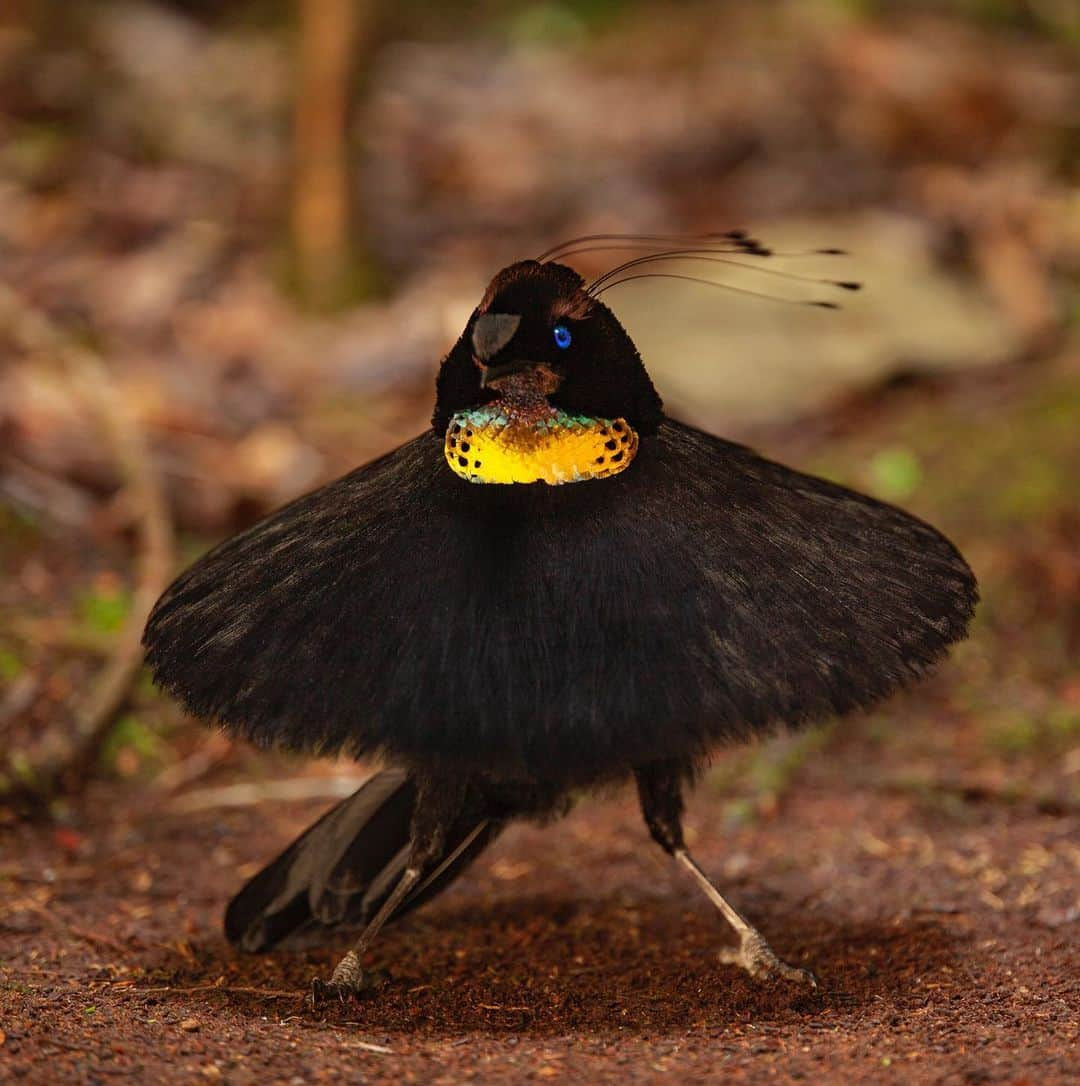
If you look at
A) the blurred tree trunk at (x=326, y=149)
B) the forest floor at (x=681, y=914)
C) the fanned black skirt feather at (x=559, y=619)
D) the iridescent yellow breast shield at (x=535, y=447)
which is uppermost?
the blurred tree trunk at (x=326, y=149)

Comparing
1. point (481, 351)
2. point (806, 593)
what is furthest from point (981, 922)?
point (481, 351)

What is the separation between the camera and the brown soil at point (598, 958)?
234cm

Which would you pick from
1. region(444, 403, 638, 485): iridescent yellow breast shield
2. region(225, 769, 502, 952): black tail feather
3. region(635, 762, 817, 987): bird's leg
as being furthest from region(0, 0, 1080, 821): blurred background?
region(444, 403, 638, 485): iridescent yellow breast shield

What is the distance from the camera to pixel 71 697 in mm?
4371

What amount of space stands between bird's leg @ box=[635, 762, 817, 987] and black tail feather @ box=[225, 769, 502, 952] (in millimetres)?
317

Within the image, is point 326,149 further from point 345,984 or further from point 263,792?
point 345,984

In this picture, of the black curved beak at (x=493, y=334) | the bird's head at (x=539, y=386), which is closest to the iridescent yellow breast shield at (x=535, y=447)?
the bird's head at (x=539, y=386)

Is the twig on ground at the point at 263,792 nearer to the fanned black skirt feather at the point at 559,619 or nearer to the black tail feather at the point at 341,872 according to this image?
the black tail feather at the point at 341,872

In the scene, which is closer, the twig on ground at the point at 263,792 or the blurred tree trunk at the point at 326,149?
the twig on ground at the point at 263,792

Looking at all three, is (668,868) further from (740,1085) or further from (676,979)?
(740,1085)

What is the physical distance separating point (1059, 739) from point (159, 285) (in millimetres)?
6029

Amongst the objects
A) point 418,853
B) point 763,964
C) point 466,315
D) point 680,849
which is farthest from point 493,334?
point 466,315

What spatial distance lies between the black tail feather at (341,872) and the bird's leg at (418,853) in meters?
0.13

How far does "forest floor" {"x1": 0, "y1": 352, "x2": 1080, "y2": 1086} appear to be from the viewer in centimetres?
238
